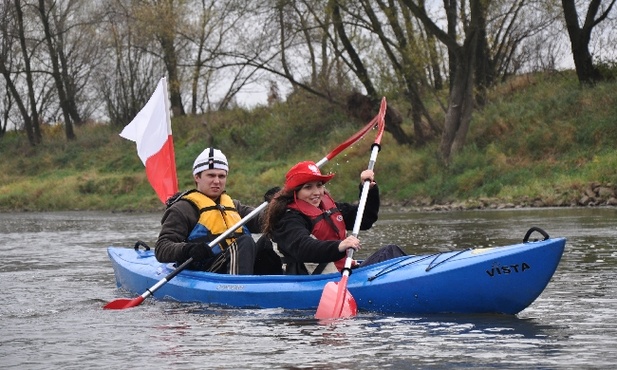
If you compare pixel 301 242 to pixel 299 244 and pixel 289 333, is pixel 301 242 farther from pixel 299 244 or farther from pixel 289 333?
pixel 289 333

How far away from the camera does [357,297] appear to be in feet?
23.7

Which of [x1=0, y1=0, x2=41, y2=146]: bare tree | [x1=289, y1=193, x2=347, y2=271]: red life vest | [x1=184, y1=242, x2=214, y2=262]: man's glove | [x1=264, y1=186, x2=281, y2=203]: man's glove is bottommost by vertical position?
[x1=184, y1=242, x2=214, y2=262]: man's glove

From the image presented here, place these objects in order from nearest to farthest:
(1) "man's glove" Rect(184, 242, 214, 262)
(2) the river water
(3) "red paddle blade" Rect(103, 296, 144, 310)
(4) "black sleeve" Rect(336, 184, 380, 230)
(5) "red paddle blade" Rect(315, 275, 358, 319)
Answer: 1. (2) the river water
2. (5) "red paddle blade" Rect(315, 275, 358, 319)
3. (1) "man's glove" Rect(184, 242, 214, 262)
4. (4) "black sleeve" Rect(336, 184, 380, 230)
5. (3) "red paddle blade" Rect(103, 296, 144, 310)

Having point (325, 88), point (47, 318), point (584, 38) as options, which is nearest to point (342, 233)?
point (47, 318)

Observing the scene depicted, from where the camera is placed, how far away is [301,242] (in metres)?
7.32

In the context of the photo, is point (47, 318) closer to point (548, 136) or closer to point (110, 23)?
point (548, 136)

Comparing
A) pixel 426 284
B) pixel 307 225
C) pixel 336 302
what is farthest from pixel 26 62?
pixel 426 284

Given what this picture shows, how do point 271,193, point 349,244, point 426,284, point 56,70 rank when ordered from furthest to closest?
point 56,70 < point 271,193 < point 349,244 < point 426,284

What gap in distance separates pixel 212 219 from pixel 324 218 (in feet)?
3.41

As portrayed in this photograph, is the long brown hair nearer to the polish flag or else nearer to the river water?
the river water

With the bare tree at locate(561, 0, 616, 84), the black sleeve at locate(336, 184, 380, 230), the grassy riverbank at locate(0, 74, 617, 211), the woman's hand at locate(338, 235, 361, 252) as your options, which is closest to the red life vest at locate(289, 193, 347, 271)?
the black sleeve at locate(336, 184, 380, 230)

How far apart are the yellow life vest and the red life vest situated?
33.8 inches

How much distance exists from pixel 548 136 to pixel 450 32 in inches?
107

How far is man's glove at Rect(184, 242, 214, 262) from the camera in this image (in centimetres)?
780
